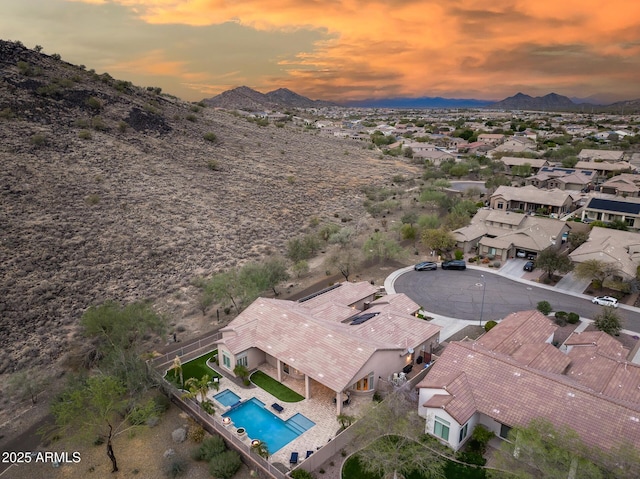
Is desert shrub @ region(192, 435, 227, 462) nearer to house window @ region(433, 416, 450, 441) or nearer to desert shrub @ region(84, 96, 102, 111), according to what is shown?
house window @ region(433, 416, 450, 441)

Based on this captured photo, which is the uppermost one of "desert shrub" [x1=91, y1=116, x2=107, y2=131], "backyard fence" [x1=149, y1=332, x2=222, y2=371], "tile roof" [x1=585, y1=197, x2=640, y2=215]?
"desert shrub" [x1=91, y1=116, x2=107, y2=131]

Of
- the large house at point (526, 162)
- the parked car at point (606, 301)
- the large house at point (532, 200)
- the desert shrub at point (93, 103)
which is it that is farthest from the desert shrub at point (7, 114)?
the large house at point (526, 162)

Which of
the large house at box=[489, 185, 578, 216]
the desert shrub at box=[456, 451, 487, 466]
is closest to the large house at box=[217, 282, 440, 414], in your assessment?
the desert shrub at box=[456, 451, 487, 466]

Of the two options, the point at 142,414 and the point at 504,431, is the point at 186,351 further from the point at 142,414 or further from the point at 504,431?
the point at 504,431

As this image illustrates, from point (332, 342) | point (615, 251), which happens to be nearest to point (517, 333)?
point (332, 342)

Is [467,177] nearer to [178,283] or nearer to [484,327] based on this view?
[484,327]

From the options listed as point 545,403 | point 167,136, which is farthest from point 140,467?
point 167,136

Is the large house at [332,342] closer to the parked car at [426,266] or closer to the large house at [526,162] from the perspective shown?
the parked car at [426,266]
